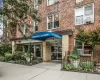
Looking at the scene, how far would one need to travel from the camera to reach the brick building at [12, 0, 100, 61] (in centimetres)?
1441

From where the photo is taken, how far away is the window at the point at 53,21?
17345 mm

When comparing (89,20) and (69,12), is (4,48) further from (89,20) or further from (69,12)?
(89,20)

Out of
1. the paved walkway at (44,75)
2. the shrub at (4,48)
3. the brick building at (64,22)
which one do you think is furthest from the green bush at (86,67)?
the shrub at (4,48)

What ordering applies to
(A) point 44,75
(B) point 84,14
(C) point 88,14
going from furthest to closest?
(B) point 84,14 → (C) point 88,14 → (A) point 44,75

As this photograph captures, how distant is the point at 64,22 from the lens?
16312mm

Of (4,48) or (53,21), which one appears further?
(4,48)

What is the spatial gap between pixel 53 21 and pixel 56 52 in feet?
11.9

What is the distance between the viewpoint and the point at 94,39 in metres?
12.7

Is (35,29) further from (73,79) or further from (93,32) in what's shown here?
(73,79)

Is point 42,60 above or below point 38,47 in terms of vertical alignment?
below

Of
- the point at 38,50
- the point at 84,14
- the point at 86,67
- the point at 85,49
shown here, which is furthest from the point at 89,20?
the point at 38,50

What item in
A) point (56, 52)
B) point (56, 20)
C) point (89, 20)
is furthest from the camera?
point (56, 52)

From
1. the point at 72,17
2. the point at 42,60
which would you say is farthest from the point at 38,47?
the point at 72,17

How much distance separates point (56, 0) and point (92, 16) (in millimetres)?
5226
